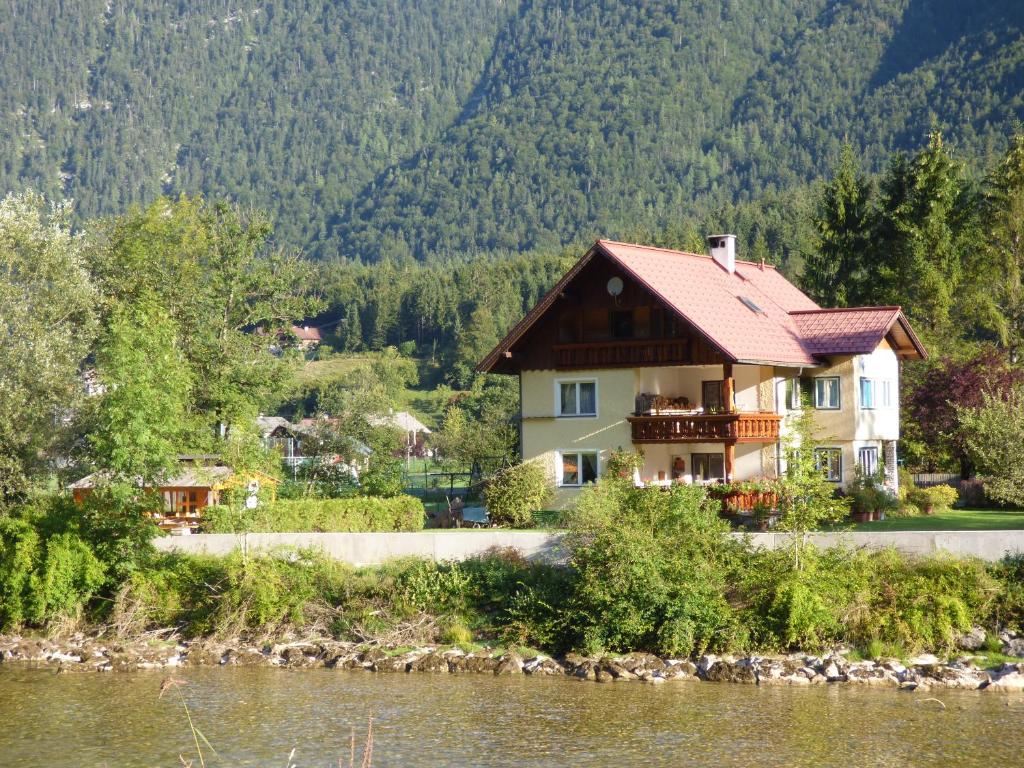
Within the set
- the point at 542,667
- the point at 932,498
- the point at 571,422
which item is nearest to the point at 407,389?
the point at 571,422

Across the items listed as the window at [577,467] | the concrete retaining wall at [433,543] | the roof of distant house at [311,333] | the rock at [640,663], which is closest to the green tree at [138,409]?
the concrete retaining wall at [433,543]

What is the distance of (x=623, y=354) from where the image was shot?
4316 centimetres

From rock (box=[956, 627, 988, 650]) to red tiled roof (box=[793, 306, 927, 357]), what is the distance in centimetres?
1738

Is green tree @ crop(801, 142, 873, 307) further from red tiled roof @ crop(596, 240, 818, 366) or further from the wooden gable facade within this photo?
the wooden gable facade

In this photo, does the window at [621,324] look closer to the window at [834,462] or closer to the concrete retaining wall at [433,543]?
the window at [834,462]

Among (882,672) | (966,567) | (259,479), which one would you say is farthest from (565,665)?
(259,479)

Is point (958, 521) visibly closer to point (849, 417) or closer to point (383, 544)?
point (849, 417)

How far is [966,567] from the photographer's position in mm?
29344

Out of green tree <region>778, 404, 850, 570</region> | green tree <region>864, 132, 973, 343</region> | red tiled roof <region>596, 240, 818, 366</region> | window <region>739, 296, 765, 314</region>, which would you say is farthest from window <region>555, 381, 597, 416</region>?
green tree <region>864, 132, 973, 343</region>

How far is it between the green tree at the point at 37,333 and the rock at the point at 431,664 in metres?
16.3

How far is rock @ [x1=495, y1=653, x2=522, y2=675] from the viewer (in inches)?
1166

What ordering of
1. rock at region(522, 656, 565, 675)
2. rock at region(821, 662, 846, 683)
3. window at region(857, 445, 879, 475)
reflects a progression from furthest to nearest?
window at region(857, 445, 879, 475) → rock at region(522, 656, 565, 675) → rock at region(821, 662, 846, 683)

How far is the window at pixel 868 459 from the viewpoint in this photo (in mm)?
45875

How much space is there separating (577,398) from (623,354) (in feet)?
7.99
